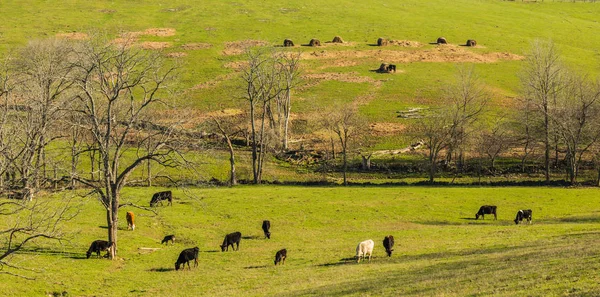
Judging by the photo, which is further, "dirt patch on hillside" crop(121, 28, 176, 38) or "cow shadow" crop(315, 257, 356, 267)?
"dirt patch on hillside" crop(121, 28, 176, 38)

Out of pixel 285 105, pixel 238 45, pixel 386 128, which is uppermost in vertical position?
pixel 238 45

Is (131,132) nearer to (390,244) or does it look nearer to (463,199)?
(463,199)

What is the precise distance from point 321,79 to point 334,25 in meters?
30.9

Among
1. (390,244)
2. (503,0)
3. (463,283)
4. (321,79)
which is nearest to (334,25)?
(321,79)

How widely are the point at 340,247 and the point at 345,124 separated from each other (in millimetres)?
32427

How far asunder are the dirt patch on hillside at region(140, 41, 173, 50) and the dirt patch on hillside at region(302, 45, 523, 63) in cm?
2593

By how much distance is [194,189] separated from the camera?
56.2m

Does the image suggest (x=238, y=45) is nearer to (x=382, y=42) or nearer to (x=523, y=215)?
(x=382, y=42)

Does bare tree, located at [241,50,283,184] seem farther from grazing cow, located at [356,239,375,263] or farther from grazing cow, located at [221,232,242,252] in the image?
grazing cow, located at [356,239,375,263]

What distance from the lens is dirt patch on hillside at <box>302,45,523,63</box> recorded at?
10838 centimetres

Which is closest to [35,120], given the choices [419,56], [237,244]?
[237,244]

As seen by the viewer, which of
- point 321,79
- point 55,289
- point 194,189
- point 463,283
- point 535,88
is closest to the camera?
point 463,283

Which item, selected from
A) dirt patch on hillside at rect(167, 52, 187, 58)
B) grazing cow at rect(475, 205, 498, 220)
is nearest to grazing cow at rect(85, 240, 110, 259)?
grazing cow at rect(475, 205, 498, 220)

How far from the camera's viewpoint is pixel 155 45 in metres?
110
